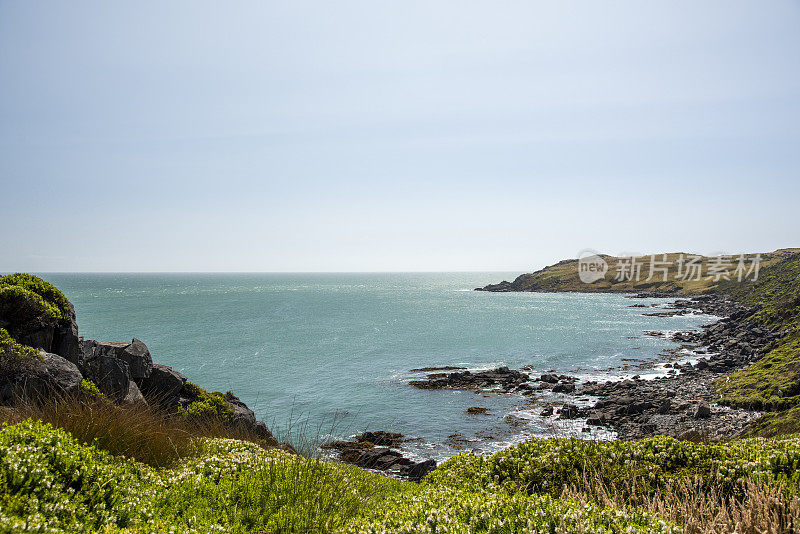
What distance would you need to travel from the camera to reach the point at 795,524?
5.08 m

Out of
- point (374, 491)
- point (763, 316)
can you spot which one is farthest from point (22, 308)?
point (763, 316)

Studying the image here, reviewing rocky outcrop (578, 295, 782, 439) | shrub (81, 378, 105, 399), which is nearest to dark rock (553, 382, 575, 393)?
rocky outcrop (578, 295, 782, 439)

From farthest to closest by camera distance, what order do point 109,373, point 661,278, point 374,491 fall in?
point 661,278 < point 109,373 < point 374,491

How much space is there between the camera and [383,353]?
189 feet

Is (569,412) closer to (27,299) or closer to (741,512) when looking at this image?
(741,512)

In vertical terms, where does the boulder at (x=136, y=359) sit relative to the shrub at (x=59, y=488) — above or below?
below

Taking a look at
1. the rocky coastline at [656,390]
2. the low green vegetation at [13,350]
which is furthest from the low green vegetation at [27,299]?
the rocky coastline at [656,390]

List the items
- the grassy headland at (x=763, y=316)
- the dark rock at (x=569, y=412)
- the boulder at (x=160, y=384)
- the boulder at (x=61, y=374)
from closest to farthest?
the boulder at (x=61, y=374) → the boulder at (x=160, y=384) → the grassy headland at (x=763, y=316) → the dark rock at (x=569, y=412)

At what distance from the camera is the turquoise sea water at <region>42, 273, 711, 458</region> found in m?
31.9

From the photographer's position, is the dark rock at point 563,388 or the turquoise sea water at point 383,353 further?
the dark rock at point 563,388

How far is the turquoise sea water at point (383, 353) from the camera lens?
31938 millimetres

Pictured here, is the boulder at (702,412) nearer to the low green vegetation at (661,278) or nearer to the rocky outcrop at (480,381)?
the rocky outcrop at (480,381)

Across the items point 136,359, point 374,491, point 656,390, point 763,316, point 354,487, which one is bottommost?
point 656,390

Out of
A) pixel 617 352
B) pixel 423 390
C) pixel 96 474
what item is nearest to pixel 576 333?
pixel 617 352
